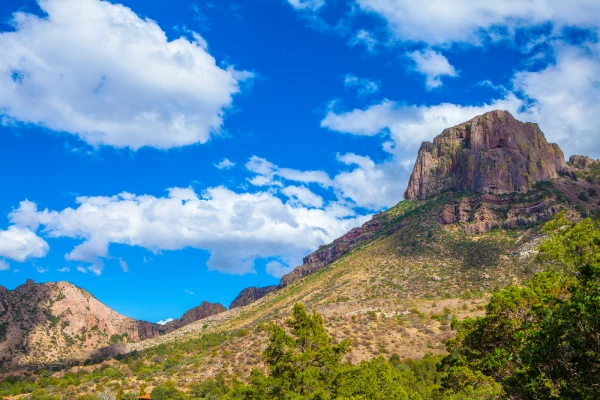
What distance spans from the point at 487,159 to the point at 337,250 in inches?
2012

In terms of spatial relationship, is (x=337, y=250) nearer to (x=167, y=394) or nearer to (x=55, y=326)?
(x=55, y=326)

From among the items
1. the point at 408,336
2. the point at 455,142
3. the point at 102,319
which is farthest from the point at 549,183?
the point at 102,319

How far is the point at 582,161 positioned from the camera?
144 meters

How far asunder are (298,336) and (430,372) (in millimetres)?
24701

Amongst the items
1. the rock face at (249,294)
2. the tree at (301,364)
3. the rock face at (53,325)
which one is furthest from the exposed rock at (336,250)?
the tree at (301,364)

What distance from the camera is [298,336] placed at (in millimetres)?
27297

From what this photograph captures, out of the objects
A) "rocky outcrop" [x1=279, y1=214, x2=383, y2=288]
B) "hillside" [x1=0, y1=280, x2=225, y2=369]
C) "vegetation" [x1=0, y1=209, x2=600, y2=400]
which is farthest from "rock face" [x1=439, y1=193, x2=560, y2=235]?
"hillside" [x1=0, y1=280, x2=225, y2=369]

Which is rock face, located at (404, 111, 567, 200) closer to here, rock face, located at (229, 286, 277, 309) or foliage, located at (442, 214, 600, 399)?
rock face, located at (229, 286, 277, 309)

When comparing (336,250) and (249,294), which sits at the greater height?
(336,250)

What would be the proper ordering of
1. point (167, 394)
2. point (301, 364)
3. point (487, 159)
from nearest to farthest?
1. point (301, 364)
2. point (167, 394)
3. point (487, 159)

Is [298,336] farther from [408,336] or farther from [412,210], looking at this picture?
[412,210]

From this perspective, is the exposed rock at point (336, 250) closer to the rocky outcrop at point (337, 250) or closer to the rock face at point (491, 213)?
the rocky outcrop at point (337, 250)

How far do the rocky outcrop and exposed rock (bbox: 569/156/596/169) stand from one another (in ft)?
206

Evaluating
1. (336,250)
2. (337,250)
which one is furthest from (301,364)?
(336,250)
